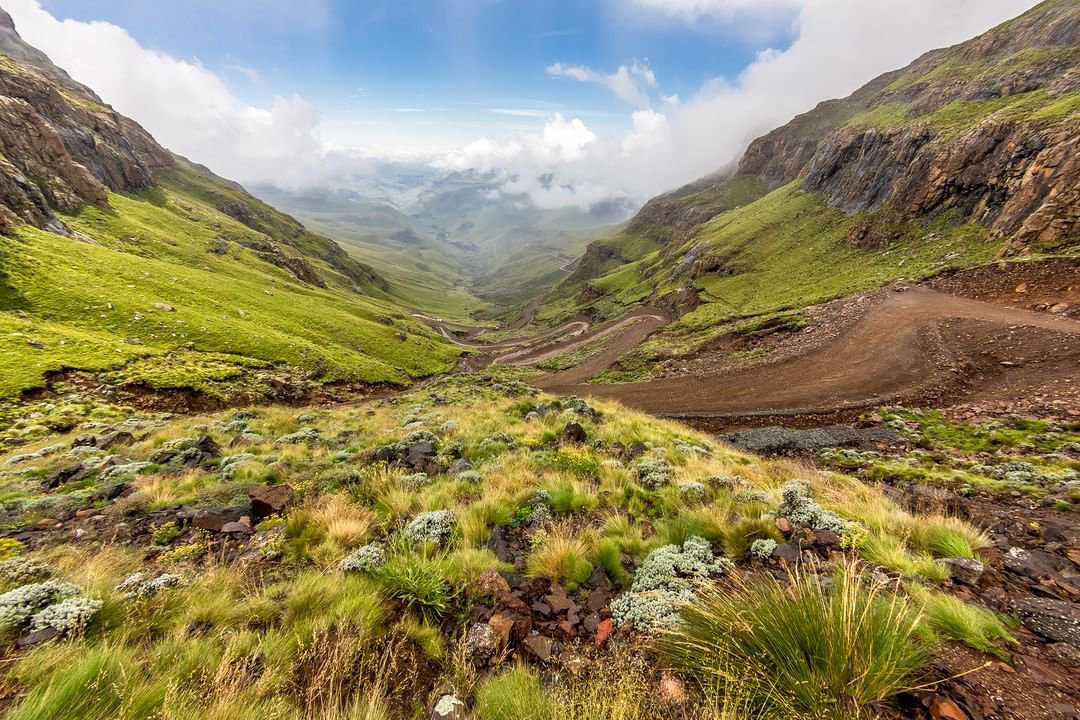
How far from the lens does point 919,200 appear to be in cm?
5247

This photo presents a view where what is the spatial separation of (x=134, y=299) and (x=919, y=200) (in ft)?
314

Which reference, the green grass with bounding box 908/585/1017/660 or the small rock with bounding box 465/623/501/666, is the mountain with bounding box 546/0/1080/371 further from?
the small rock with bounding box 465/623/501/666

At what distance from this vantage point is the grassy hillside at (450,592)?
10.6ft

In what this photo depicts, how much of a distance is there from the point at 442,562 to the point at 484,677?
6.09 ft

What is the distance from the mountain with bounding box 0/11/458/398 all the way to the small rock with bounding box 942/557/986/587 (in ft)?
125

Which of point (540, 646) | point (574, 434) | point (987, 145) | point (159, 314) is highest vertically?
point (987, 145)

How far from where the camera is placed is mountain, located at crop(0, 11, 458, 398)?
93.5 ft

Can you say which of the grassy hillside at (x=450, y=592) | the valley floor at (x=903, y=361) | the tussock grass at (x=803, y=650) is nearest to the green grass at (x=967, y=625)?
the grassy hillside at (x=450, y=592)

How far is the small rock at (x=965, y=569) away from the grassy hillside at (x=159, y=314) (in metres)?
38.5

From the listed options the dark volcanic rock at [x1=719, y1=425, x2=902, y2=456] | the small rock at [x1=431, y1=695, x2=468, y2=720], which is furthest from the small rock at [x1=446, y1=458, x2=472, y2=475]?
the dark volcanic rock at [x1=719, y1=425, x2=902, y2=456]

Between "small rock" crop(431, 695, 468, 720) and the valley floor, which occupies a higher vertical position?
"small rock" crop(431, 695, 468, 720)

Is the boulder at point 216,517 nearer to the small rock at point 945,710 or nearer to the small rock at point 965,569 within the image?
the small rock at point 945,710

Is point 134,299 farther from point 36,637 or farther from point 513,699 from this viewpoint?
point 513,699

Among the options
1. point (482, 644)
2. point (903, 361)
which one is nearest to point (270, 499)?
point (482, 644)
